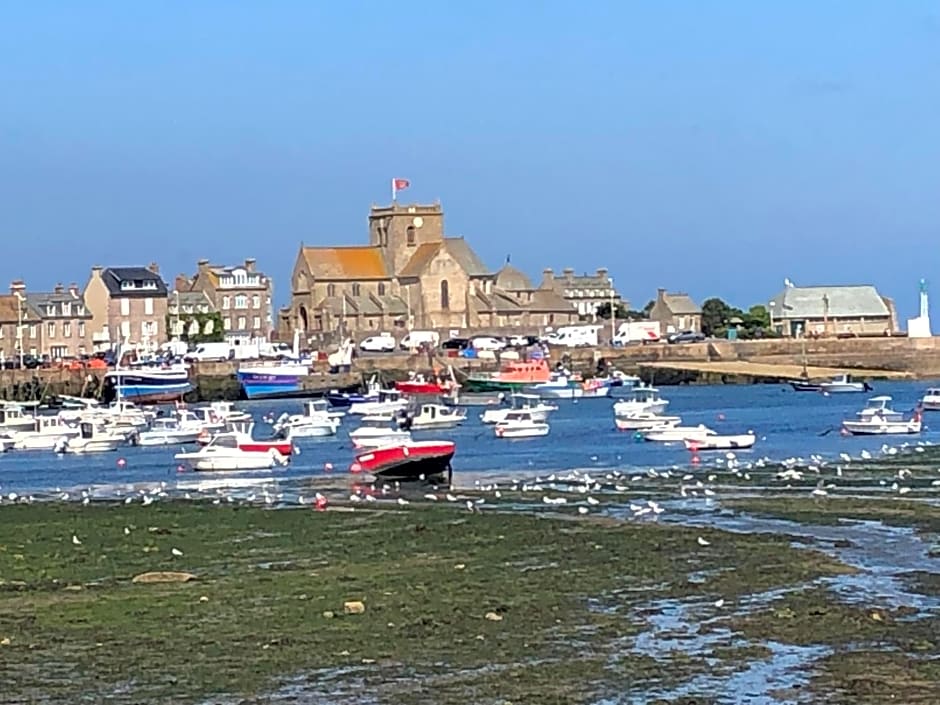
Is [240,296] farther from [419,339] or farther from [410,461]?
[410,461]

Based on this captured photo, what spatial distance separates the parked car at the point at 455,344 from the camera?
13212cm

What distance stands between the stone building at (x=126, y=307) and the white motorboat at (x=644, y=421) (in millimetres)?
68612

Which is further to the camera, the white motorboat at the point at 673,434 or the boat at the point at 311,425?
the boat at the point at 311,425

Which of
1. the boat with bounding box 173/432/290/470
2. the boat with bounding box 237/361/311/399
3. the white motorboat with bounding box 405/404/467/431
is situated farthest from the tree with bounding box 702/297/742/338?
the boat with bounding box 173/432/290/470

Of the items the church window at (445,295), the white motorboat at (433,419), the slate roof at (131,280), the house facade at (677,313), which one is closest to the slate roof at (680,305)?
the house facade at (677,313)

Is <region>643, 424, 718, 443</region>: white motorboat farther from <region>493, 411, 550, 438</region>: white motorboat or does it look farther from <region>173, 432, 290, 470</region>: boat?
<region>173, 432, 290, 470</region>: boat

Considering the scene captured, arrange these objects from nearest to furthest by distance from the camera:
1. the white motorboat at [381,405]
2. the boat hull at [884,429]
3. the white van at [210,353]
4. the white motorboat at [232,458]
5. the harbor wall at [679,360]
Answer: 1. the white motorboat at [232,458]
2. the boat hull at [884,429]
3. the white motorboat at [381,405]
4. the harbor wall at [679,360]
5. the white van at [210,353]

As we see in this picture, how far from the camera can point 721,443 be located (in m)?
54.9

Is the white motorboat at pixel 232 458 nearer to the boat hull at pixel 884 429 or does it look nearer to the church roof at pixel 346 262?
the boat hull at pixel 884 429

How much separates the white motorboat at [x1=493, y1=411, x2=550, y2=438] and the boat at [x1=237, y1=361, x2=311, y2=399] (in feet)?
140

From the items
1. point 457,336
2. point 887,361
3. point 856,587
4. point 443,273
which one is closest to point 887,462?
point 856,587

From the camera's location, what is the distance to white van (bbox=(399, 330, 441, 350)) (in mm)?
133750

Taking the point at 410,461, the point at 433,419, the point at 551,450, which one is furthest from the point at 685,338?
the point at 410,461

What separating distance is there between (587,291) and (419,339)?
127ft
